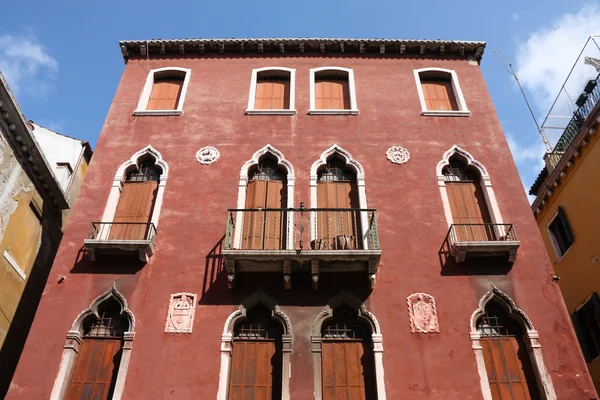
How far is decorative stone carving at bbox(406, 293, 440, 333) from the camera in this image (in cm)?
1059

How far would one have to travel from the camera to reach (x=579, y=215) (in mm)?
15914

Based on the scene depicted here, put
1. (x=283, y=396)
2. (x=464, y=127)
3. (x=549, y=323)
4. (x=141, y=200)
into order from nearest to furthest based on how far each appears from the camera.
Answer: (x=283, y=396), (x=549, y=323), (x=141, y=200), (x=464, y=127)

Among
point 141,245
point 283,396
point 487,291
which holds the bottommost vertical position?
point 283,396

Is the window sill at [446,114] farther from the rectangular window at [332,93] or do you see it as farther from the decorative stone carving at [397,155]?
the rectangular window at [332,93]

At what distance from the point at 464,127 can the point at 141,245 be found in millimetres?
9322

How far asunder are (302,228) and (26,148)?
7642mm

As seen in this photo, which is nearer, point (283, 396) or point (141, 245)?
point (283, 396)

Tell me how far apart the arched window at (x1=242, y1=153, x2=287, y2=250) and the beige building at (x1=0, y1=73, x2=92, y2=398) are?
5860 mm

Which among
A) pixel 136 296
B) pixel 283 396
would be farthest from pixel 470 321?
pixel 136 296

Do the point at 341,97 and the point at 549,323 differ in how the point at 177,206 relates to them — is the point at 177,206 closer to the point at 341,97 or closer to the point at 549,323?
the point at 341,97

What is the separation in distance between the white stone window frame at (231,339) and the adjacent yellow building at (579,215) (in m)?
9.41

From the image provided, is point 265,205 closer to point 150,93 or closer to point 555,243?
point 150,93

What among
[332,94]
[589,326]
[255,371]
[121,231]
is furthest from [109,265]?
[589,326]

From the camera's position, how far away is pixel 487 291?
11.0m
